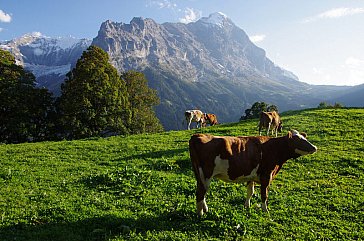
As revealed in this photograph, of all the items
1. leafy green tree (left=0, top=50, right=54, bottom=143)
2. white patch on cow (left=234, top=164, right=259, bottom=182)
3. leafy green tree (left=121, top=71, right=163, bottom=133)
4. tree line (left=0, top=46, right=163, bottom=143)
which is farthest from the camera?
leafy green tree (left=121, top=71, right=163, bottom=133)

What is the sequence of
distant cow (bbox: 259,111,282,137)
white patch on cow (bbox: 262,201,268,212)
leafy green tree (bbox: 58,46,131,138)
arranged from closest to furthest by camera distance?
white patch on cow (bbox: 262,201,268,212) < distant cow (bbox: 259,111,282,137) < leafy green tree (bbox: 58,46,131,138)

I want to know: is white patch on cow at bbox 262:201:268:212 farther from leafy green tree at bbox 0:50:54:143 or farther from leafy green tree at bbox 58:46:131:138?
leafy green tree at bbox 0:50:54:143

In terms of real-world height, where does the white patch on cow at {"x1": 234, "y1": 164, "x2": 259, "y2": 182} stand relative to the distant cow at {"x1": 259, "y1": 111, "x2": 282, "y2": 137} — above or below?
below

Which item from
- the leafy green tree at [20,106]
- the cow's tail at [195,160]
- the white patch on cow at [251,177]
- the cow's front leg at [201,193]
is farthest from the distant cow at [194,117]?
the cow's front leg at [201,193]

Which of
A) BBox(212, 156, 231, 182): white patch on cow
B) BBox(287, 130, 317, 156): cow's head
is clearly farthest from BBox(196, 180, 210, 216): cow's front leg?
BBox(287, 130, 317, 156): cow's head

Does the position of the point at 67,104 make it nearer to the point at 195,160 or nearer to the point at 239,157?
the point at 195,160

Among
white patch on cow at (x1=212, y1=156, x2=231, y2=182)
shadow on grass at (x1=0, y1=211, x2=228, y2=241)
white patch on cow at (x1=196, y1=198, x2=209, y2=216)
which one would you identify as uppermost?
white patch on cow at (x1=212, y1=156, x2=231, y2=182)

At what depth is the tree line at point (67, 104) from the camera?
4422 centimetres

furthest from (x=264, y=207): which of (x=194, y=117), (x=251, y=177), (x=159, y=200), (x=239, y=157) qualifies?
(x=194, y=117)

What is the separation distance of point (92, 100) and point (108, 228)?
38.3 meters

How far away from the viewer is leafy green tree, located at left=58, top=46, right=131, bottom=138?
4472cm

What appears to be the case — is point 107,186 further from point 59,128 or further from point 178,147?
point 59,128

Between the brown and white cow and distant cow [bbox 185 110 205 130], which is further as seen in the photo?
distant cow [bbox 185 110 205 130]

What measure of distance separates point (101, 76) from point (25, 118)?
38.7ft
